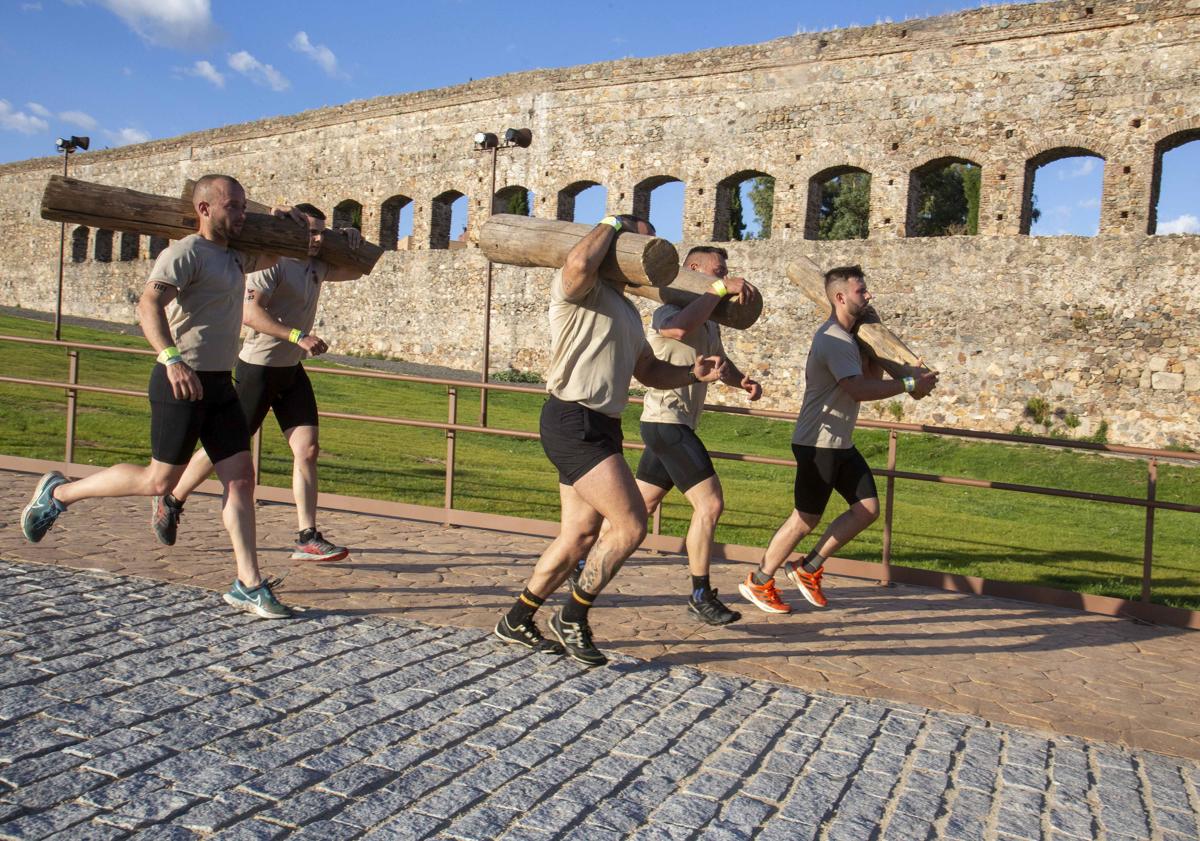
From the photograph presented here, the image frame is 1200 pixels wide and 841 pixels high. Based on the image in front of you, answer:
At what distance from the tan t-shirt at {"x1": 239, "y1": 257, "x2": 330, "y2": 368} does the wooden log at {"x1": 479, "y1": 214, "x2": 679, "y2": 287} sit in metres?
1.66

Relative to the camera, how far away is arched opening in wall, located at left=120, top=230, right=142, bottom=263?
34656 millimetres

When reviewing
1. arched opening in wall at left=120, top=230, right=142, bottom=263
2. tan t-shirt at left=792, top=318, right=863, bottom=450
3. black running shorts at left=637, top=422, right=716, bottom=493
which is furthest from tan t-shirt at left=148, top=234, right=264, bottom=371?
arched opening in wall at left=120, top=230, right=142, bottom=263

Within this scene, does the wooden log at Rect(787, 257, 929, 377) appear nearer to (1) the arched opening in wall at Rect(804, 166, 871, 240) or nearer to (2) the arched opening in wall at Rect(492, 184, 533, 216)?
(2) the arched opening in wall at Rect(492, 184, 533, 216)

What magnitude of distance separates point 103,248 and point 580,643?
115ft

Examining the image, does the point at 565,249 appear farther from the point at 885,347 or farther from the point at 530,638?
the point at 885,347

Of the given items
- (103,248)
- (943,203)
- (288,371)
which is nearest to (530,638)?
(288,371)

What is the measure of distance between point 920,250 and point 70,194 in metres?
15.6

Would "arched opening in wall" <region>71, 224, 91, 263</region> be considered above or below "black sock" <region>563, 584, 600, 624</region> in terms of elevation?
above

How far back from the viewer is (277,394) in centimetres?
637

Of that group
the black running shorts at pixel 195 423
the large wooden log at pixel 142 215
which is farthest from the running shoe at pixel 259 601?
the large wooden log at pixel 142 215

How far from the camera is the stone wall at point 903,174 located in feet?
55.5

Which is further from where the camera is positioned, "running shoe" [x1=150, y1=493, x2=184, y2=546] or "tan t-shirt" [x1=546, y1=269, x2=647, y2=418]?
"running shoe" [x1=150, y1=493, x2=184, y2=546]

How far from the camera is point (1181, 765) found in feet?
12.7

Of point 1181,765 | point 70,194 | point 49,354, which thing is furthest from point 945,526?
point 49,354
